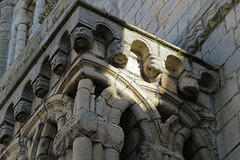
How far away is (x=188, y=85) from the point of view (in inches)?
262

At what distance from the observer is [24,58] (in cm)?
848

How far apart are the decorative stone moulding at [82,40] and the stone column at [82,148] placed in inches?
41.6

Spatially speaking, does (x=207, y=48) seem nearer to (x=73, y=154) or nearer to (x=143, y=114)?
(x=143, y=114)

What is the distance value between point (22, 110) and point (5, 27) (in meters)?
8.20

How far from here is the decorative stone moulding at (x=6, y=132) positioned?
280 inches

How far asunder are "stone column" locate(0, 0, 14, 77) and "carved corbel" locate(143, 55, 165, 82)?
24.5 feet

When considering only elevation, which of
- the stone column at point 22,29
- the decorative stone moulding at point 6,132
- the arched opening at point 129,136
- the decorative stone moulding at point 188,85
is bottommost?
the arched opening at point 129,136

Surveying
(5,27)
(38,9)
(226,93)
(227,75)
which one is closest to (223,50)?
(227,75)

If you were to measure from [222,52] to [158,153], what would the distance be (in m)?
1.55

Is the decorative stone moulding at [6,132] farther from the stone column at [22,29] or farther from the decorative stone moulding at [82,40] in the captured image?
the stone column at [22,29]

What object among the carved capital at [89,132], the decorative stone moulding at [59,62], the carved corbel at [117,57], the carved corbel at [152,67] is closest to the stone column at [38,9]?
the decorative stone moulding at [59,62]

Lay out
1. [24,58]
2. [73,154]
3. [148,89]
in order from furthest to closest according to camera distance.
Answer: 1. [24,58]
2. [148,89]
3. [73,154]

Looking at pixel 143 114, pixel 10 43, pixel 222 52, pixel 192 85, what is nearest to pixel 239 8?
pixel 222 52

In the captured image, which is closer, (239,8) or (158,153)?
(158,153)
